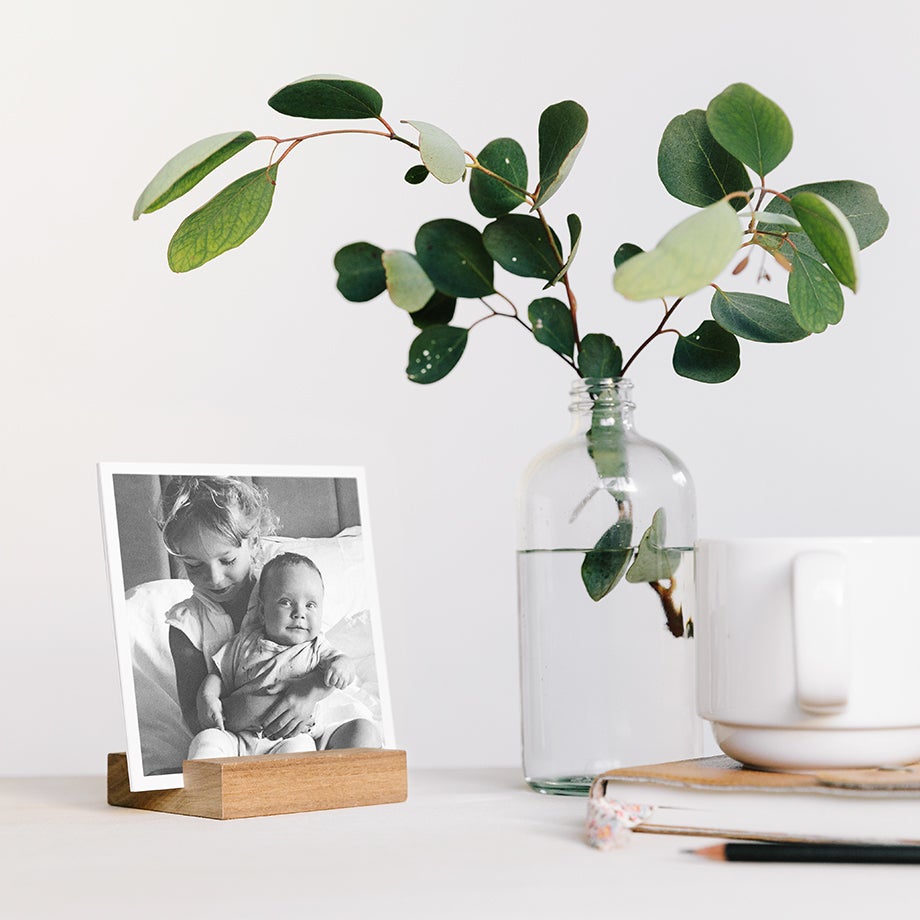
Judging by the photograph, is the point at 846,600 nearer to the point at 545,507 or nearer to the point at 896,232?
the point at 545,507

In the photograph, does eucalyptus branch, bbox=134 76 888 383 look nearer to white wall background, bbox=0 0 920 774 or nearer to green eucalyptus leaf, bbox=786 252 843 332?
green eucalyptus leaf, bbox=786 252 843 332

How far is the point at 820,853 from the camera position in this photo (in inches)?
22.0

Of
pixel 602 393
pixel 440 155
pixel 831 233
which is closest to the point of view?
pixel 831 233

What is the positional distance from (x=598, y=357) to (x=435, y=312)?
0.12 meters

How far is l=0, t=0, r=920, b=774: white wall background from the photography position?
58.1 inches

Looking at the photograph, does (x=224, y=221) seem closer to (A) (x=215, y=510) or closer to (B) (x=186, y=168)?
(B) (x=186, y=168)

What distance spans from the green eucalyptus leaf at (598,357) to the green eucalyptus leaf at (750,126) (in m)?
0.16

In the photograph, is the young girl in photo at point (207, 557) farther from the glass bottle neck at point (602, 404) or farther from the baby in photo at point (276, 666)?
the glass bottle neck at point (602, 404)

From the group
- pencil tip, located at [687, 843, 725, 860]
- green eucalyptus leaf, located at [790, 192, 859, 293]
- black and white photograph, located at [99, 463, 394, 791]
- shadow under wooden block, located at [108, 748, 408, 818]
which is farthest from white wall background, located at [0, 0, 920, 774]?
pencil tip, located at [687, 843, 725, 860]

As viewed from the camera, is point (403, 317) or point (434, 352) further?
point (403, 317)

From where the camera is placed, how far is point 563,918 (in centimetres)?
49

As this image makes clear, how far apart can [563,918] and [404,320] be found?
112 centimetres

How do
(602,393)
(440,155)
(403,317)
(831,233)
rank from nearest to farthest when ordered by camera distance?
(831,233)
(440,155)
(602,393)
(403,317)

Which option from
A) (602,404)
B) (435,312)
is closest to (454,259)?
(435,312)
